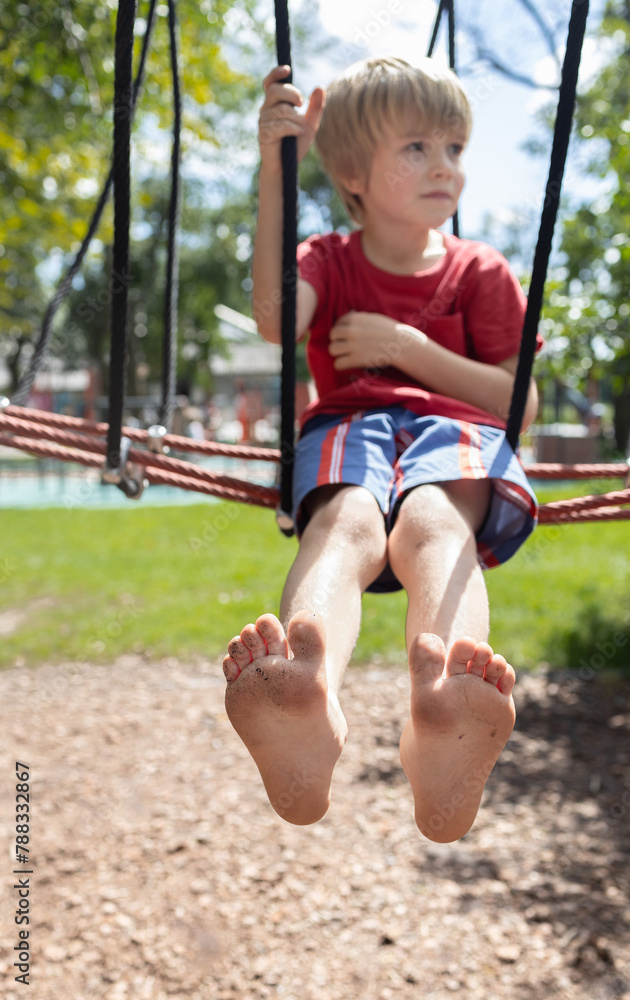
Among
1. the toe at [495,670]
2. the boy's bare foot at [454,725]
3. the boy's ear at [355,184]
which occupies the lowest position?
the boy's bare foot at [454,725]

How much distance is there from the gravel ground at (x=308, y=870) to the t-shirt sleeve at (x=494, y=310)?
227 centimetres

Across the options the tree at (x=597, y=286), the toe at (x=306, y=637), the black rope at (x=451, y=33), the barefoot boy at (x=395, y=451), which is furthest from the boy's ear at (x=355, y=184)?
the tree at (x=597, y=286)

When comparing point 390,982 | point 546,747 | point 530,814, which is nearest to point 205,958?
point 390,982

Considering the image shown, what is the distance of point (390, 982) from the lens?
2.74 metres

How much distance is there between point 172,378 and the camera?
200cm

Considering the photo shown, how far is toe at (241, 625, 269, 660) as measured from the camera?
86cm

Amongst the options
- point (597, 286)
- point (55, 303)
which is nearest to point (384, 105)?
point (55, 303)

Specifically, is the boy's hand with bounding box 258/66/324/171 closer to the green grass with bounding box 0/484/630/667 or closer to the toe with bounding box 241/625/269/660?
the toe with bounding box 241/625/269/660

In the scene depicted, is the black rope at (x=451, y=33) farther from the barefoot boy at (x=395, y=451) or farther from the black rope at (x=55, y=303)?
the black rope at (x=55, y=303)

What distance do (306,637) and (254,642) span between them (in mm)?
56

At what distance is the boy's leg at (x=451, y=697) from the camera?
85 cm

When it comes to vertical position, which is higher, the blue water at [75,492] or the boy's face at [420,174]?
the boy's face at [420,174]

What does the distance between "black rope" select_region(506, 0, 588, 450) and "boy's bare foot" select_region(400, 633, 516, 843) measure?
0.49 m

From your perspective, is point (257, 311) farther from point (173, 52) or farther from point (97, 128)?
point (97, 128)
